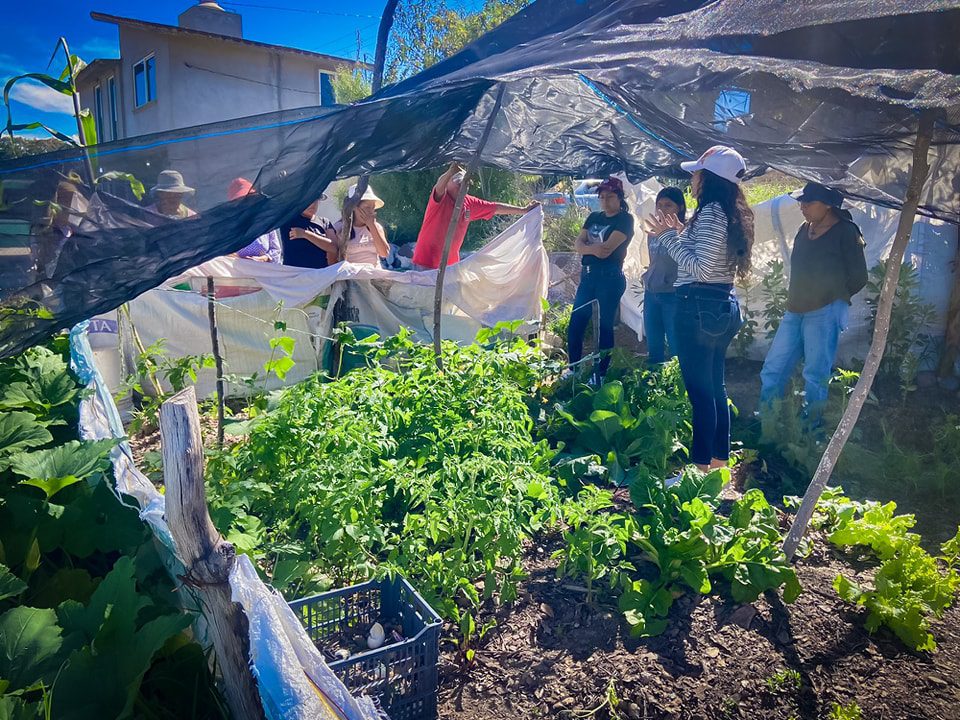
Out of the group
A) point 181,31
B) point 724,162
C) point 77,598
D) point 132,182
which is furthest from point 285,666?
point 181,31

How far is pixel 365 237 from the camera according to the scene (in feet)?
19.5

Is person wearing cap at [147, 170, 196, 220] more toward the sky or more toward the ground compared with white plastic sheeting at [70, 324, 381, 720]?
more toward the sky

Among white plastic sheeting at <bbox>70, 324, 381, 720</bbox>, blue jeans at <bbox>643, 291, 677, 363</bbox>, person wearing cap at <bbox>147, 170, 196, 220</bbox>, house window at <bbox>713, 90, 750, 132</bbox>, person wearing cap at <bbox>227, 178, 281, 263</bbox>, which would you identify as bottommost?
white plastic sheeting at <bbox>70, 324, 381, 720</bbox>

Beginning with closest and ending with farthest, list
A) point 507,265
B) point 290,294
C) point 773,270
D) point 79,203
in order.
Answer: point 79,203 < point 290,294 < point 507,265 < point 773,270

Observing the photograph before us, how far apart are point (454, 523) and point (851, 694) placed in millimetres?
1600

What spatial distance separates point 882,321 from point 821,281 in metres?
1.98

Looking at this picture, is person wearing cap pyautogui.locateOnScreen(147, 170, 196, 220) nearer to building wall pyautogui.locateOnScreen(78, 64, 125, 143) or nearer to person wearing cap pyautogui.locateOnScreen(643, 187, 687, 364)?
person wearing cap pyautogui.locateOnScreen(643, 187, 687, 364)

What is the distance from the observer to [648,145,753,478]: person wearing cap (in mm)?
3678

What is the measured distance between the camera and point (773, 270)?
6996 millimetres

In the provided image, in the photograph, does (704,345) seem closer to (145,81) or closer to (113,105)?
(145,81)

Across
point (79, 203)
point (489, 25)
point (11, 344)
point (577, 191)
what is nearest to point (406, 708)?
point (11, 344)

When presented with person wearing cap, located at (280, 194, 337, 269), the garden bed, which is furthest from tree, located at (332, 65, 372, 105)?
the garden bed

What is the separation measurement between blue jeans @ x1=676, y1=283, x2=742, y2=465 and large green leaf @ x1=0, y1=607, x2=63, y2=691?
3161mm

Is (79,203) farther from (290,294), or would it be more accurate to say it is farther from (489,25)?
(489,25)
